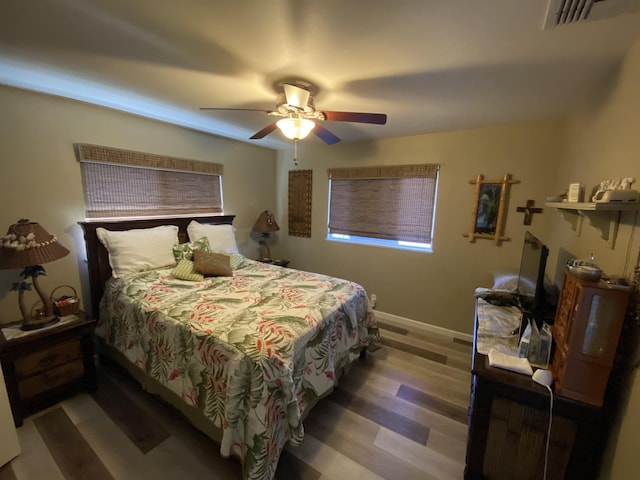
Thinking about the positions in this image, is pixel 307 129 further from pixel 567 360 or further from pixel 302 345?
pixel 567 360

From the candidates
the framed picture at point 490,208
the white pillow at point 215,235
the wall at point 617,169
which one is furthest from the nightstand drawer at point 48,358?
the framed picture at point 490,208

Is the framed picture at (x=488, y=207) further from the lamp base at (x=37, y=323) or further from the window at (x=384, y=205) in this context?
the lamp base at (x=37, y=323)

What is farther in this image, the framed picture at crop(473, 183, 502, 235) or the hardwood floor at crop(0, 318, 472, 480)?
the framed picture at crop(473, 183, 502, 235)

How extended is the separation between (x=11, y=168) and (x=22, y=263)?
81cm

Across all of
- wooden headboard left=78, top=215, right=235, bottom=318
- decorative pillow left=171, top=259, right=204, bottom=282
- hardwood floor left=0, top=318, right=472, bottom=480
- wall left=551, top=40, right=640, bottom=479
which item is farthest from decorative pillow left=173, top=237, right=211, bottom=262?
wall left=551, top=40, right=640, bottom=479

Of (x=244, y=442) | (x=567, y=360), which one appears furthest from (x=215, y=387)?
(x=567, y=360)

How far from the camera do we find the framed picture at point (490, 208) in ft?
8.23

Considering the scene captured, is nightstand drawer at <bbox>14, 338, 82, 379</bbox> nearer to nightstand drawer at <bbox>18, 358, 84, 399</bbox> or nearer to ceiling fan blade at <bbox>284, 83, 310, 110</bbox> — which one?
nightstand drawer at <bbox>18, 358, 84, 399</bbox>

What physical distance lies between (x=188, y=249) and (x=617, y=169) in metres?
3.10

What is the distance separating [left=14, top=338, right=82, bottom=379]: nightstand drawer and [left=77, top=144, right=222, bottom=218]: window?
1.08m

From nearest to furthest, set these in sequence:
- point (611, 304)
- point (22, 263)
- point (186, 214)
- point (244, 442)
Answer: point (611, 304) → point (244, 442) → point (22, 263) → point (186, 214)

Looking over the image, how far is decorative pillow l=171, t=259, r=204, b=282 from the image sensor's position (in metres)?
2.25

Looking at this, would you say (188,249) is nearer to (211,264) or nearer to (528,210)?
(211,264)

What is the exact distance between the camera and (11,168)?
1.85 m
